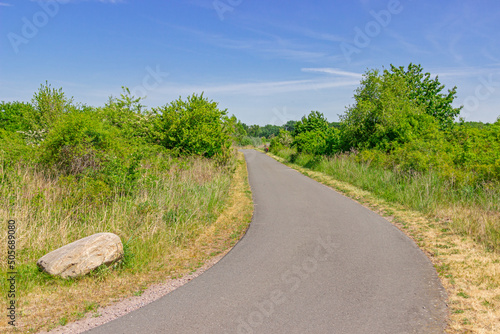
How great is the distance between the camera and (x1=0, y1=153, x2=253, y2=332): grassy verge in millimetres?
4688

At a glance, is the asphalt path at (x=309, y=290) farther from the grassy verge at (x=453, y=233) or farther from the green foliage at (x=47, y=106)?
→ the green foliage at (x=47, y=106)

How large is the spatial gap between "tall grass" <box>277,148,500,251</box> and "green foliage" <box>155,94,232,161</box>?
26.0 ft

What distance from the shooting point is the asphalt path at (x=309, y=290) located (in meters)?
4.03

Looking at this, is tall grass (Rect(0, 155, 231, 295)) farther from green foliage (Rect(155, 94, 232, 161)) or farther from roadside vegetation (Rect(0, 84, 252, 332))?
green foliage (Rect(155, 94, 232, 161))

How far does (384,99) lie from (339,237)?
15.0 m

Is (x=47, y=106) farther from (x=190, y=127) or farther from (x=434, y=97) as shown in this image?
(x=434, y=97)

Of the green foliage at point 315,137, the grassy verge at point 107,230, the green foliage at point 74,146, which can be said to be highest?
the green foliage at point 315,137

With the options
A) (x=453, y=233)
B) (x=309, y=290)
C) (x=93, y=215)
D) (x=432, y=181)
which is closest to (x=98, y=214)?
(x=93, y=215)

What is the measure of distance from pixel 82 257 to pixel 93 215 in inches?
95.5

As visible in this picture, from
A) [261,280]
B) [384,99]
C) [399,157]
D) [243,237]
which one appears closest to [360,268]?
[261,280]

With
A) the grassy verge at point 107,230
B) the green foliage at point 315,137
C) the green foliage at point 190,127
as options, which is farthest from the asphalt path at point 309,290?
the green foliage at point 315,137

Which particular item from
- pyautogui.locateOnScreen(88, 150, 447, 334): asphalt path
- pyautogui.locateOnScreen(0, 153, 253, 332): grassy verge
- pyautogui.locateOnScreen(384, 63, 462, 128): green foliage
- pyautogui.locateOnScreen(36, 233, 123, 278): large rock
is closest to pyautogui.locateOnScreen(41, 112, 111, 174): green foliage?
pyautogui.locateOnScreen(0, 153, 253, 332): grassy verge

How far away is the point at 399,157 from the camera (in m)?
15.6

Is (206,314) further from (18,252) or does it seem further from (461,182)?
(461,182)
